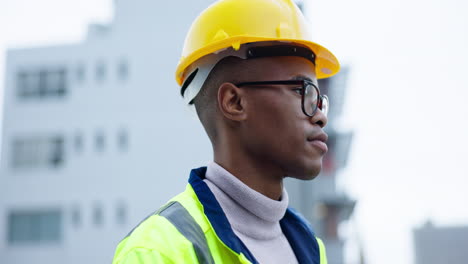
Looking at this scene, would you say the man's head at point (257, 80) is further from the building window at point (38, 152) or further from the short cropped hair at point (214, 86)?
the building window at point (38, 152)

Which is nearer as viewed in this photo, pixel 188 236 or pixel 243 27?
pixel 188 236

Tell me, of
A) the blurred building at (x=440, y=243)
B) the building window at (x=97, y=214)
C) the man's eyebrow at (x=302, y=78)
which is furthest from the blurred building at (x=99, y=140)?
the blurred building at (x=440, y=243)

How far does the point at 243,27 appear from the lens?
2445mm

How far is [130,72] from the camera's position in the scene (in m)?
Answer: 26.8

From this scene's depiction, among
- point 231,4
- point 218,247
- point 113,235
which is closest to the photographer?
point 218,247

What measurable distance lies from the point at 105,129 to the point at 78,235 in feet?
15.2

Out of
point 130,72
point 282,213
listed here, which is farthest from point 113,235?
point 282,213

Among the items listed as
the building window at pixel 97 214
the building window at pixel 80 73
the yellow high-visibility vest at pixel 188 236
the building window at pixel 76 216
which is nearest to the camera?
the yellow high-visibility vest at pixel 188 236

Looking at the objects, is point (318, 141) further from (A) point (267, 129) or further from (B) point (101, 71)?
(B) point (101, 71)

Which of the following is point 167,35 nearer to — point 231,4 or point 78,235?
point 78,235

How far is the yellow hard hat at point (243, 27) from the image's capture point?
2.42 meters

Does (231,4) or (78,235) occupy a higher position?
(231,4)

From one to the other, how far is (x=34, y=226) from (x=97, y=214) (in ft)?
10.4

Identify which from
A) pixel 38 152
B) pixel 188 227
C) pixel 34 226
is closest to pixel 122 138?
pixel 38 152
